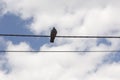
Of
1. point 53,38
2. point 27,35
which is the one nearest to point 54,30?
point 53,38

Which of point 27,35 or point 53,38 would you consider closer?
point 27,35

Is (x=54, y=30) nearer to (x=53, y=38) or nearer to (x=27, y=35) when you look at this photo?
(x=53, y=38)

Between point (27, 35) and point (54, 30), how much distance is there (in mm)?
4057

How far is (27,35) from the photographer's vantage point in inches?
596

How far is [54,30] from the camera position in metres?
19.0

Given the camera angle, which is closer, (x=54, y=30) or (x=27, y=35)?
(x=27, y=35)

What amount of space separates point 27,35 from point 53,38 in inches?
146

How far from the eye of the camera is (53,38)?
733 inches
